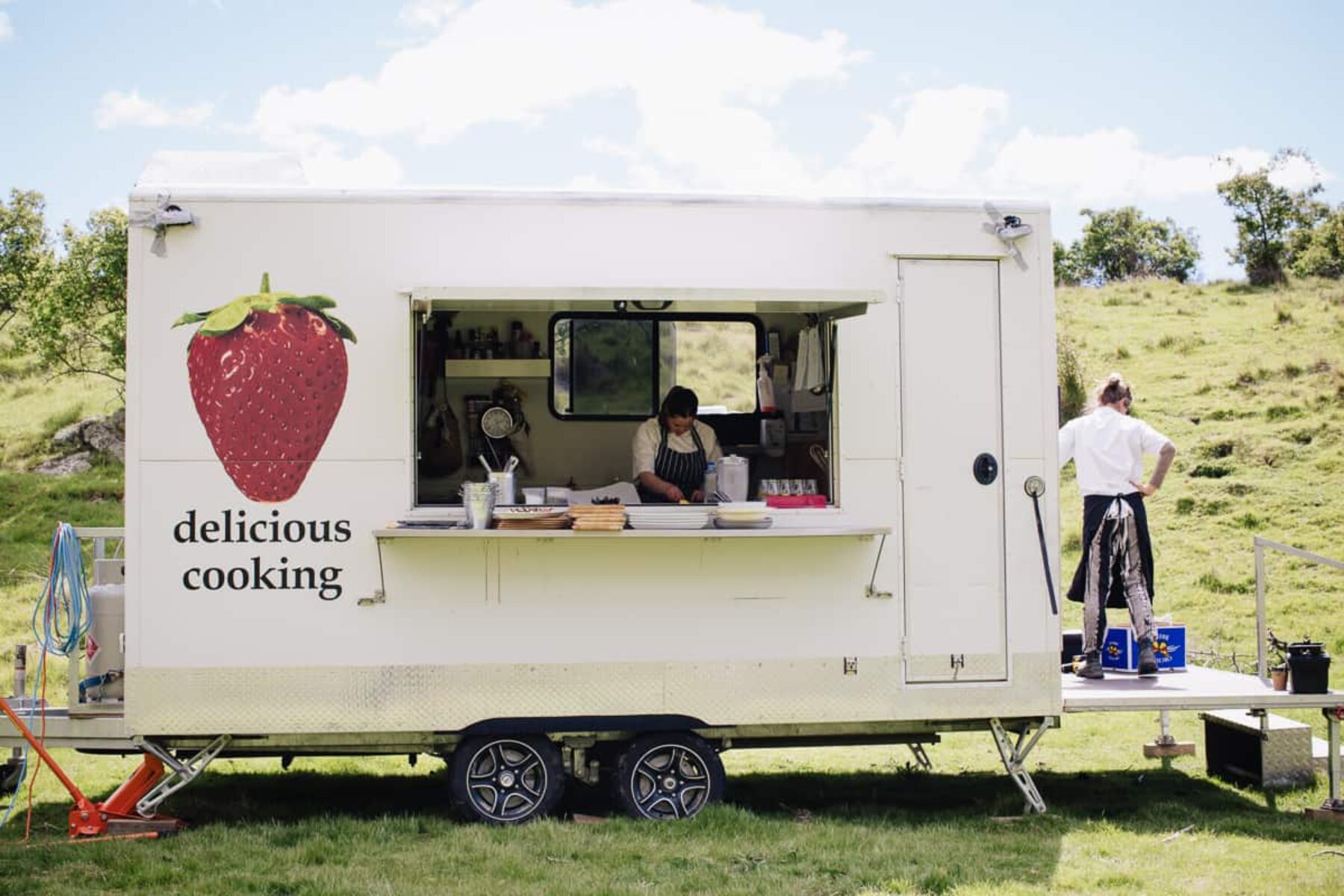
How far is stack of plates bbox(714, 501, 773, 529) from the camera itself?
6.05 meters

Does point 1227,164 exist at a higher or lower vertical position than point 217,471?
higher

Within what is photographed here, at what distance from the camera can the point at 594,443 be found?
331 inches

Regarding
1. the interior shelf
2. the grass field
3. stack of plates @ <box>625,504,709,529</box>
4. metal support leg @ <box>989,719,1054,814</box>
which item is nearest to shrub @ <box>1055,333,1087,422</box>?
the grass field

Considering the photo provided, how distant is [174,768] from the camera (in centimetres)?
600

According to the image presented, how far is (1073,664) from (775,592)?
6.93ft

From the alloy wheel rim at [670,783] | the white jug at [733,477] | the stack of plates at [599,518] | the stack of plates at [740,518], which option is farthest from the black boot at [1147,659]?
the stack of plates at [599,518]

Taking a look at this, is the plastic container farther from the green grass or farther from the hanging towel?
the green grass

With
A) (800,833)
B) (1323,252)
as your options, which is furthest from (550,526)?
(1323,252)

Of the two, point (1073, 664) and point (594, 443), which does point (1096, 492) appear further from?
point (594, 443)

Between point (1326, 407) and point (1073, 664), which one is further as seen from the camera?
point (1326, 407)

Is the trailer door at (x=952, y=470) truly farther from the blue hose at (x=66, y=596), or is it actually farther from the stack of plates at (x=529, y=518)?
the blue hose at (x=66, y=596)

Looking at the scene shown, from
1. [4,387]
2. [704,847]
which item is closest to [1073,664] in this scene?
[704,847]

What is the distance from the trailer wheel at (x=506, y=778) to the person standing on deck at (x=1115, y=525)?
2852 millimetres

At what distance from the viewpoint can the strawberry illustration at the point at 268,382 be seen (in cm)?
601
